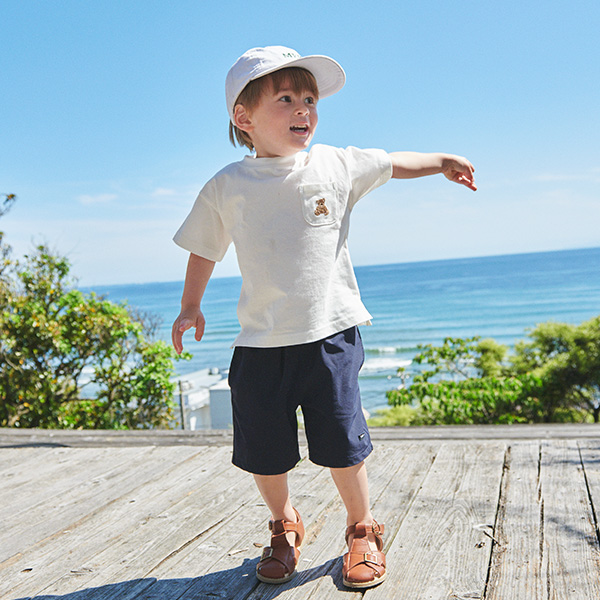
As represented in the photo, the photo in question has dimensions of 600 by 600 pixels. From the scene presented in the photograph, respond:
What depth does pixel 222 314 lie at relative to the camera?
44.9 meters

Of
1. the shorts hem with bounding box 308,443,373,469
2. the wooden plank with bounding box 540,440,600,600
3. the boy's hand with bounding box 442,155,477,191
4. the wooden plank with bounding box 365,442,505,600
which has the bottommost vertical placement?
the wooden plank with bounding box 540,440,600,600

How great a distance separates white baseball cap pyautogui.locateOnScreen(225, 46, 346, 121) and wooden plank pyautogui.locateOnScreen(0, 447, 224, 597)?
1374 millimetres

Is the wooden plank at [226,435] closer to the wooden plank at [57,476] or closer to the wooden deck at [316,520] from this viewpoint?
the wooden deck at [316,520]

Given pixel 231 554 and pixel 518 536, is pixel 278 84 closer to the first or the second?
pixel 231 554

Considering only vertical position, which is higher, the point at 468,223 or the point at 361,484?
the point at 468,223

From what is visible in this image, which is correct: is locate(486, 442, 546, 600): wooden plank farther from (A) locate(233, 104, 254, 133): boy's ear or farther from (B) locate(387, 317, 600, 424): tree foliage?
(B) locate(387, 317, 600, 424): tree foliage

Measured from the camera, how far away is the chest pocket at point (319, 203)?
166cm

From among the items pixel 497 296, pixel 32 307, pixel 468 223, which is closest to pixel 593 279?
pixel 497 296

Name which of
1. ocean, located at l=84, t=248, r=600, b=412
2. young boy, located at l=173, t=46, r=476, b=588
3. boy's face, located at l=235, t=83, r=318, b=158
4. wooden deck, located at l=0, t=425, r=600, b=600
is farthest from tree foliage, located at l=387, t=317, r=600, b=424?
ocean, located at l=84, t=248, r=600, b=412

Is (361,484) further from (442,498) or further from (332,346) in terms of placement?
(442,498)

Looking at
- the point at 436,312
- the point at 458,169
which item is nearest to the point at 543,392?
the point at 458,169

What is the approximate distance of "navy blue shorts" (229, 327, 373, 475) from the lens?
167 centimetres

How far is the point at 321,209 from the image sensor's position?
1.68 m

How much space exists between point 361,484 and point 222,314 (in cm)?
4354
